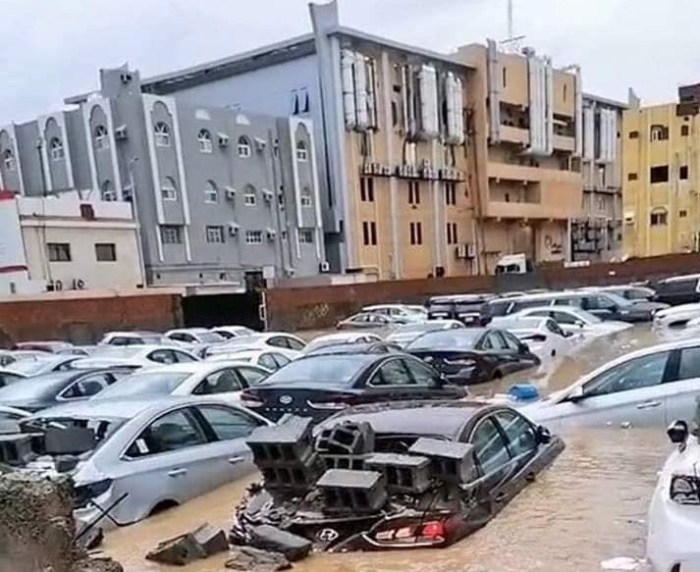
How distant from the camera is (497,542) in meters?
5.98

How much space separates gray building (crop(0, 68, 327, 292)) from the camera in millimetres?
40719

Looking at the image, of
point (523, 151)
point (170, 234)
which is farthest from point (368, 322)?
point (523, 151)

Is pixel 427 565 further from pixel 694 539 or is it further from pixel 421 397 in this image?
pixel 421 397

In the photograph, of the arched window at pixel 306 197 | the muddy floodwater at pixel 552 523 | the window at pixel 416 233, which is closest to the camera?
the muddy floodwater at pixel 552 523

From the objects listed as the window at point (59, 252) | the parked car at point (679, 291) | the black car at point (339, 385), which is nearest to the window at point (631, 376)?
the black car at point (339, 385)

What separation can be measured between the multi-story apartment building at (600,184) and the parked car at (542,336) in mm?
48776

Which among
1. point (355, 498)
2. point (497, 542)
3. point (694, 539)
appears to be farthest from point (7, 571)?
point (497, 542)

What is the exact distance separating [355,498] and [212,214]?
128 ft

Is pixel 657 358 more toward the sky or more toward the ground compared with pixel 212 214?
more toward the ground

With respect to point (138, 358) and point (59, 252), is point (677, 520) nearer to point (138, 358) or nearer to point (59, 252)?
point (138, 358)

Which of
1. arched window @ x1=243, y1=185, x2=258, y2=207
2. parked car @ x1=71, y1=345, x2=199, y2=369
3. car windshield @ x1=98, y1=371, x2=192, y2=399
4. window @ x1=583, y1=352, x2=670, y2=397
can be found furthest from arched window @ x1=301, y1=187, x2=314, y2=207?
window @ x1=583, y1=352, x2=670, y2=397

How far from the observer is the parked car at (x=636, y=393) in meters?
9.13

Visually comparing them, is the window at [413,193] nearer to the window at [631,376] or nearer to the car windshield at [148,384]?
the car windshield at [148,384]

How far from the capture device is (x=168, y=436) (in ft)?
25.2
